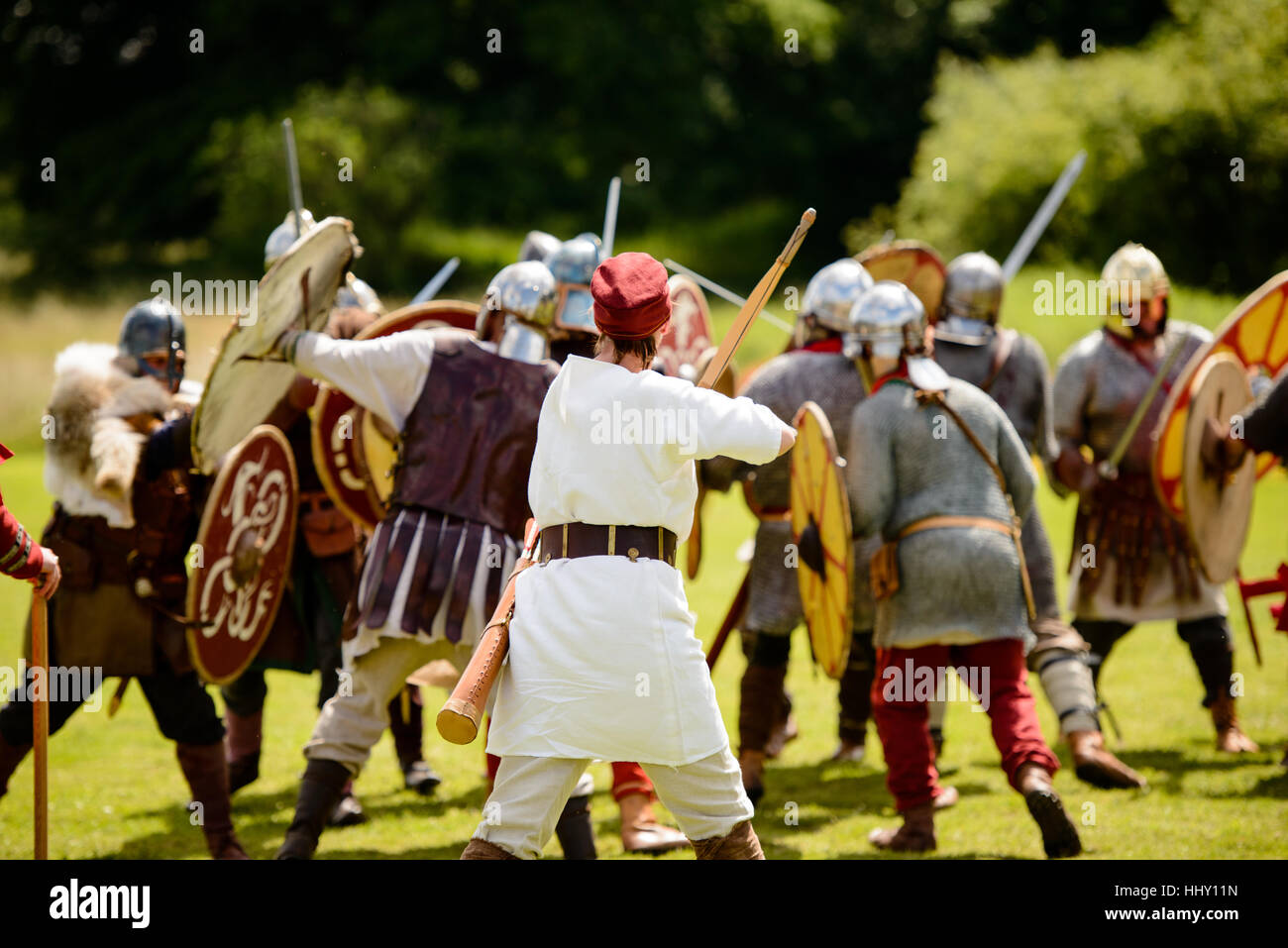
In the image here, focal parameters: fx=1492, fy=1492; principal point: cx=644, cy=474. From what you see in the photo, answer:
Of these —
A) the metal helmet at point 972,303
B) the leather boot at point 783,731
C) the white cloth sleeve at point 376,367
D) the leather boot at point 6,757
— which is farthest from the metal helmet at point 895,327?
the leather boot at point 6,757

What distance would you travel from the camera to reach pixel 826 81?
1149 inches

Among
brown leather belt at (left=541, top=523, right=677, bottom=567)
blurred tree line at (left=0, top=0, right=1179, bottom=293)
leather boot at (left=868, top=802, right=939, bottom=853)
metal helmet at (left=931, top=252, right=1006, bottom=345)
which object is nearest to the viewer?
brown leather belt at (left=541, top=523, right=677, bottom=567)

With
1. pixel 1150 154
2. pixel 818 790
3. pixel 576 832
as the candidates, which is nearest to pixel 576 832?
pixel 576 832

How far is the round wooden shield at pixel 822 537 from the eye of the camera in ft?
13.6

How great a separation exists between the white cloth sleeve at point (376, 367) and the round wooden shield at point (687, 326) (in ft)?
5.65

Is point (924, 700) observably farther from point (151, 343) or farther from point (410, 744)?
point (151, 343)

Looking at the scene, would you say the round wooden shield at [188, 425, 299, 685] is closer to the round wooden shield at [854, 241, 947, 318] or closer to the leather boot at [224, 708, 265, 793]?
the leather boot at [224, 708, 265, 793]

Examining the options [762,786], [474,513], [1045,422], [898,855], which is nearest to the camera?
[474,513]

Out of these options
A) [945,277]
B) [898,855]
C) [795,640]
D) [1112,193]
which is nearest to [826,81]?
[1112,193]

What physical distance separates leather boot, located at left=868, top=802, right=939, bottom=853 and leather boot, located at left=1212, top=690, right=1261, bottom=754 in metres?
1.71

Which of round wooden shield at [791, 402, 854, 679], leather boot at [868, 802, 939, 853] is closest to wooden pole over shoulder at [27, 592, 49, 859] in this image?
round wooden shield at [791, 402, 854, 679]

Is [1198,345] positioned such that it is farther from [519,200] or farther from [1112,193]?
[519,200]

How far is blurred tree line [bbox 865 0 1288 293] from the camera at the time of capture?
18.4 m
